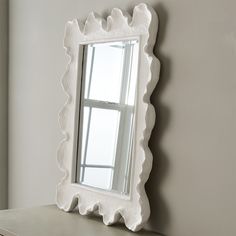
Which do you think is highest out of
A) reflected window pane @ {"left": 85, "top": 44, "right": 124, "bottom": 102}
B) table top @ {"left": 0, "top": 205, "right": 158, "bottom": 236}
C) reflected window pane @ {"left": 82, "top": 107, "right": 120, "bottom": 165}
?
reflected window pane @ {"left": 85, "top": 44, "right": 124, "bottom": 102}

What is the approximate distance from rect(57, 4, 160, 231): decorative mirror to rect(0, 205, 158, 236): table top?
0.12ft

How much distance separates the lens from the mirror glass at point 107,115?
70.7 inches

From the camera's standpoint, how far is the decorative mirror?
1715 mm

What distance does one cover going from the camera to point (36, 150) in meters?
2.47

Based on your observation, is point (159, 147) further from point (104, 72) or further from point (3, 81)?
point (3, 81)

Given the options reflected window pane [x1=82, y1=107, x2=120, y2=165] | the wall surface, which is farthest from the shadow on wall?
reflected window pane [x1=82, y1=107, x2=120, y2=165]

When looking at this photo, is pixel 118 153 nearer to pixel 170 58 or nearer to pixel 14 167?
pixel 170 58

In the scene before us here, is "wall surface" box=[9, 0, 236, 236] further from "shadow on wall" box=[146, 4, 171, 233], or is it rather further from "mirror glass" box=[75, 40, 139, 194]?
"mirror glass" box=[75, 40, 139, 194]

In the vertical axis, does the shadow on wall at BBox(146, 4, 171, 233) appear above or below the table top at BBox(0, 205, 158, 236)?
above

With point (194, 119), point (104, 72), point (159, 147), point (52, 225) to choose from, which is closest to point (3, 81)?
point (104, 72)

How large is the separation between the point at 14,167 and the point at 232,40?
1.57 m

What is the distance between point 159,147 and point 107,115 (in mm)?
279

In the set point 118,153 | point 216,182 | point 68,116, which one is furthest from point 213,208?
point 68,116

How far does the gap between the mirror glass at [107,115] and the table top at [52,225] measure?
0.46 ft
